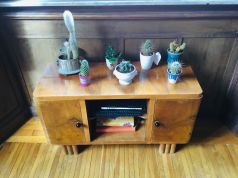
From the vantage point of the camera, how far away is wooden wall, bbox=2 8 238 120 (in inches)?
45.4

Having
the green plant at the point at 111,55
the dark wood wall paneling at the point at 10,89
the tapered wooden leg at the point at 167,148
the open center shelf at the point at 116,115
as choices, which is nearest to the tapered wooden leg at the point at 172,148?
the tapered wooden leg at the point at 167,148

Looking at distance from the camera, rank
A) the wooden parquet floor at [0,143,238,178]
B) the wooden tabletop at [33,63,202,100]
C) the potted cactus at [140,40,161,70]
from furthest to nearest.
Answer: the wooden parquet floor at [0,143,238,178], the potted cactus at [140,40,161,70], the wooden tabletop at [33,63,202,100]

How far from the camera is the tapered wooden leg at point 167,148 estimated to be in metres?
1.28

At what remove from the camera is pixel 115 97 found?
3.32 ft

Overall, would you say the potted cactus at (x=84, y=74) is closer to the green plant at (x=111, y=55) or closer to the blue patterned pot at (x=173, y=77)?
the green plant at (x=111, y=55)

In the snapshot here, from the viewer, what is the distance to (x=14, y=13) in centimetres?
116

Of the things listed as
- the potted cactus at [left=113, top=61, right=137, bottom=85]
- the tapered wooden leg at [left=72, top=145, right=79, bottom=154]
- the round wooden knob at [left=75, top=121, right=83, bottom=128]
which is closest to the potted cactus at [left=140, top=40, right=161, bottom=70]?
the potted cactus at [left=113, top=61, right=137, bottom=85]

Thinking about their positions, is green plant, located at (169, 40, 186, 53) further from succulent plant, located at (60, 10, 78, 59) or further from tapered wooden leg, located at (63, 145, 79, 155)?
tapered wooden leg, located at (63, 145, 79, 155)

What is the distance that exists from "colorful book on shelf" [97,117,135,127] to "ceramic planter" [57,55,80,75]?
33cm

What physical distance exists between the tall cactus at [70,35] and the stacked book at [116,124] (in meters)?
0.41

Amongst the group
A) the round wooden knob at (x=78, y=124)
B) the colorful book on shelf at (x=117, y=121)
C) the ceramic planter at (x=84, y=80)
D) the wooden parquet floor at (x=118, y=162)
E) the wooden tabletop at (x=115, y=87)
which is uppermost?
the ceramic planter at (x=84, y=80)

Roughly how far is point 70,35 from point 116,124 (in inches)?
22.1

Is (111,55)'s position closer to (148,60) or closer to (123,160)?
(148,60)

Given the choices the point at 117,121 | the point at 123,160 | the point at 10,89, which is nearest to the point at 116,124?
the point at 117,121
